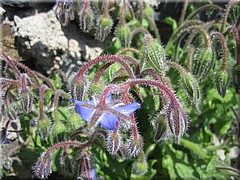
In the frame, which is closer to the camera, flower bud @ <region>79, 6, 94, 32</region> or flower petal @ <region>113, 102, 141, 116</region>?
flower petal @ <region>113, 102, 141, 116</region>

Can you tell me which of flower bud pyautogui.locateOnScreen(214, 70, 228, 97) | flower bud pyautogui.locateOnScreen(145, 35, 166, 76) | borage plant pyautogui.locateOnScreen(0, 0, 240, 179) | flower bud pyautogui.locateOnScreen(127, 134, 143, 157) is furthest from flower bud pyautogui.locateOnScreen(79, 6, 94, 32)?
flower bud pyautogui.locateOnScreen(127, 134, 143, 157)

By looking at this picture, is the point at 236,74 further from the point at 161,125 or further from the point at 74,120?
the point at 74,120

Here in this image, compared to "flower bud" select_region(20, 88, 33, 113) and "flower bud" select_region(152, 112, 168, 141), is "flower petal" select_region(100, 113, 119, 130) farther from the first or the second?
"flower bud" select_region(20, 88, 33, 113)

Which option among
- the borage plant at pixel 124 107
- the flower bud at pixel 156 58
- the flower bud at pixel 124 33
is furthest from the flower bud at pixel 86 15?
the flower bud at pixel 156 58

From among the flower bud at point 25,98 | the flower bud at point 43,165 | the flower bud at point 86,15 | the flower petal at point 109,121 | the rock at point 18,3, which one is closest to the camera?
the flower petal at point 109,121

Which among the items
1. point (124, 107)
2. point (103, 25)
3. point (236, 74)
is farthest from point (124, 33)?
point (124, 107)

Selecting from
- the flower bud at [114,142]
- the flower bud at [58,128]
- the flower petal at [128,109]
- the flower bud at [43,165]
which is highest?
the flower petal at [128,109]

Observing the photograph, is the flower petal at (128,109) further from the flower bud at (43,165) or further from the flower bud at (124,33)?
the flower bud at (124,33)
